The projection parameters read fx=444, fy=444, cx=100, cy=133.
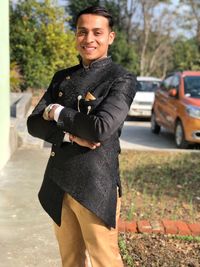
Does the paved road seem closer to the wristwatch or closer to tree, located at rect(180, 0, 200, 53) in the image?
the wristwatch

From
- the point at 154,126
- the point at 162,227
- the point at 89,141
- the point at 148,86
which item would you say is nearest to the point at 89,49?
the point at 89,141

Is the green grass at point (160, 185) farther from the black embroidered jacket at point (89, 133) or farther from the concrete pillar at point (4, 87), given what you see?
the black embroidered jacket at point (89, 133)

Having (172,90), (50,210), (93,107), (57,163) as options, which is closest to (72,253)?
(50,210)

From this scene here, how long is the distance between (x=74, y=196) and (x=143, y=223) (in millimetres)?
1982

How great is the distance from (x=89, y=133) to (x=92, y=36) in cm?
51

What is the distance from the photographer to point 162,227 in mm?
3982

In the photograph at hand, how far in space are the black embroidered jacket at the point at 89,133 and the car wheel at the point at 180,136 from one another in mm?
6503

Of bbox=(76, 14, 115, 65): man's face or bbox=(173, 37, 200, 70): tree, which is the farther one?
bbox=(173, 37, 200, 70): tree

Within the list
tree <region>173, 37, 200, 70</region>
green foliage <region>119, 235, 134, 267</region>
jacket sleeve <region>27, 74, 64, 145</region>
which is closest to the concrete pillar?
green foliage <region>119, 235, 134, 267</region>

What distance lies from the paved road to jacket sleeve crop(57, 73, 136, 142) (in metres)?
6.61

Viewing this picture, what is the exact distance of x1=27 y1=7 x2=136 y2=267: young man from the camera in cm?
214

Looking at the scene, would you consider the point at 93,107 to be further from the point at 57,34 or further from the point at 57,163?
the point at 57,34

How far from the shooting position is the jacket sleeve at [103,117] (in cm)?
205

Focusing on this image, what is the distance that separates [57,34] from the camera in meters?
17.8
